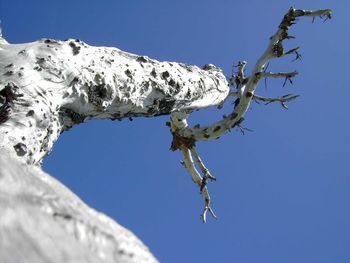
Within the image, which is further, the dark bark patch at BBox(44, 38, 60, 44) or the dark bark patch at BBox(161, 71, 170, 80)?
the dark bark patch at BBox(161, 71, 170, 80)

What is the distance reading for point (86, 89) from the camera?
2.91 meters

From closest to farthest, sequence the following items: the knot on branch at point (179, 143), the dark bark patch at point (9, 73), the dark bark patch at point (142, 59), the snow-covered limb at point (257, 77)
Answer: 1. the dark bark patch at point (9, 73)
2. the dark bark patch at point (142, 59)
3. the snow-covered limb at point (257, 77)
4. the knot on branch at point (179, 143)

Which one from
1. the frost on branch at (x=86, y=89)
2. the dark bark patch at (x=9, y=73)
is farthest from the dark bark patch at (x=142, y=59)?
the dark bark patch at (x=9, y=73)

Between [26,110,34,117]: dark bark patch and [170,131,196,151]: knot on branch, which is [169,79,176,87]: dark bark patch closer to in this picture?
[26,110,34,117]: dark bark patch

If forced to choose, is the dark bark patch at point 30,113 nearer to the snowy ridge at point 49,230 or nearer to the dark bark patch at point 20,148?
the dark bark patch at point 20,148

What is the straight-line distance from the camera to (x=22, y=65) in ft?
8.28

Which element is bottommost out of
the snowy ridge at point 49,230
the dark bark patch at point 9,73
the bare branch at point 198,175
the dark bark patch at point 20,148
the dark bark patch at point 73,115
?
the snowy ridge at point 49,230

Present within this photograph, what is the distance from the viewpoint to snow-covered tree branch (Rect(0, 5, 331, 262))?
2.27 meters

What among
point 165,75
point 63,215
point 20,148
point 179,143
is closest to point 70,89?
point 20,148

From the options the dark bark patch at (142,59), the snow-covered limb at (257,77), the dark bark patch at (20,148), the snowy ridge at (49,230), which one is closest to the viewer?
the snowy ridge at (49,230)

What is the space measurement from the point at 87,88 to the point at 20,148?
901mm

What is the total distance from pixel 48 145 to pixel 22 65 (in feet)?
1.52

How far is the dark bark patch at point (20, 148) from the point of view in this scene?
2082 mm

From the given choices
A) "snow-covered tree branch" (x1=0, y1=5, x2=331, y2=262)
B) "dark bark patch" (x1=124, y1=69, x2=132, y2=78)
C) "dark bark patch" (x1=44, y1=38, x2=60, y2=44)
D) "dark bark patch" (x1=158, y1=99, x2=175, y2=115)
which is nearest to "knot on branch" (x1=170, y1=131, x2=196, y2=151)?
"snow-covered tree branch" (x1=0, y1=5, x2=331, y2=262)
